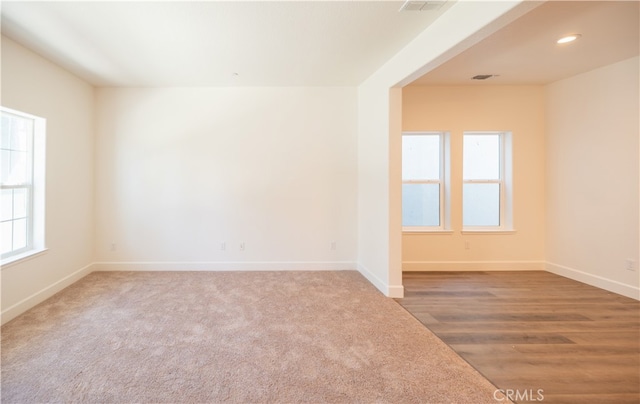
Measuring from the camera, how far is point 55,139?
3268 millimetres

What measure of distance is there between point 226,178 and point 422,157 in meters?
3.03

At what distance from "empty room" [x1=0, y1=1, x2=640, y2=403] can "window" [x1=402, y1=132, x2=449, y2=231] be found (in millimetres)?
31

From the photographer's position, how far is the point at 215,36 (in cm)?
262

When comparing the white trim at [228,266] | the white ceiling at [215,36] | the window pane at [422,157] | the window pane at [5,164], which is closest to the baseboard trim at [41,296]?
the white trim at [228,266]

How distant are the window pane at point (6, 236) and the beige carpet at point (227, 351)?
68 cm

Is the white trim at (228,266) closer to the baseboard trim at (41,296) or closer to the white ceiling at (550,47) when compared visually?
the baseboard trim at (41,296)

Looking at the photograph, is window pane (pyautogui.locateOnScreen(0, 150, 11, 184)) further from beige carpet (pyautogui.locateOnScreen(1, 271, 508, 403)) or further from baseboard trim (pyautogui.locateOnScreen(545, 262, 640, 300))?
baseboard trim (pyautogui.locateOnScreen(545, 262, 640, 300))

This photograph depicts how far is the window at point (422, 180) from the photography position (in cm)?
434

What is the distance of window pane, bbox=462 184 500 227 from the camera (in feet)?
14.3

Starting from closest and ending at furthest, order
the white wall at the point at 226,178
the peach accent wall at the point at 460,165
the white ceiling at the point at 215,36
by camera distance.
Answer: the white ceiling at the point at 215,36 < the white wall at the point at 226,178 < the peach accent wall at the point at 460,165

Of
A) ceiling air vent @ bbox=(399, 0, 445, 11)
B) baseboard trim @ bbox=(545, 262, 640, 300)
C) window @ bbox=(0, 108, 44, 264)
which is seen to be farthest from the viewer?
baseboard trim @ bbox=(545, 262, 640, 300)

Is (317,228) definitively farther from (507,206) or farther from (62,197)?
(62,197)

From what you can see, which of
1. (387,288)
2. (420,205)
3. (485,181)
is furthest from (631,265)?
(387,288)

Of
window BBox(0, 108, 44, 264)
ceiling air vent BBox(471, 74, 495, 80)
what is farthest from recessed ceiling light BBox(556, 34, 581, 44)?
window BBox(0, 108, 44, 264)
